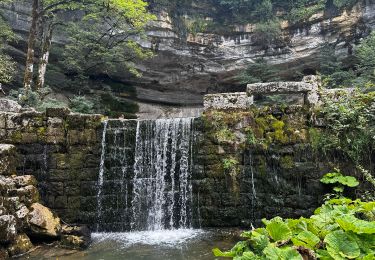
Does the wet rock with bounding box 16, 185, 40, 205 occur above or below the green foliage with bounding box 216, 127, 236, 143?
below

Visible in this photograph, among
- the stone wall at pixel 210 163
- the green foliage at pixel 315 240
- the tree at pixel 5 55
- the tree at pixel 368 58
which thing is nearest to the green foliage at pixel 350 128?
the stone wall at pixel 210 163

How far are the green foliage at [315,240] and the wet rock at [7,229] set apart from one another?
18.1 ft

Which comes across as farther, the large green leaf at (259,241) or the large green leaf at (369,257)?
the large green leaf at (259,241)

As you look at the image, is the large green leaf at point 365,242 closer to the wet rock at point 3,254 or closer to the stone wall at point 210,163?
the stone wall at point 210,163

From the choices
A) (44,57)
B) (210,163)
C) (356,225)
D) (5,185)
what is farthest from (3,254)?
(44,57)

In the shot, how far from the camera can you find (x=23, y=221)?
737 centimetres

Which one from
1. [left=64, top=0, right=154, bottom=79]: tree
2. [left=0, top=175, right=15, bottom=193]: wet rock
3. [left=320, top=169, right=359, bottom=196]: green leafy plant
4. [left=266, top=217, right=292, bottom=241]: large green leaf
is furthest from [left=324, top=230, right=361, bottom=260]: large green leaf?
[left=64, top=0, right=154, bottom=79]: tree

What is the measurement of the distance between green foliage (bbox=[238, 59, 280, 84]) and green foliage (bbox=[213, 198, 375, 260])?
15459 mm

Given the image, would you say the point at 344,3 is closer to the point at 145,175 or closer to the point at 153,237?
the point at 145,175

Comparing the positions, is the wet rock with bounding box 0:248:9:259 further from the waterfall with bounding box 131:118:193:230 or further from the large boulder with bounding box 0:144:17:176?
the waterfall with bounding box 131:118:193:230

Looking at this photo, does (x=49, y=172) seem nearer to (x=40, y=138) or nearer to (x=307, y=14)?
(x=40, y=138)

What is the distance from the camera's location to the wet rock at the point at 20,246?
6789 millimetres

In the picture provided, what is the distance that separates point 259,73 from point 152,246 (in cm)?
1354

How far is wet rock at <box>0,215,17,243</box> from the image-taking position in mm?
6605
